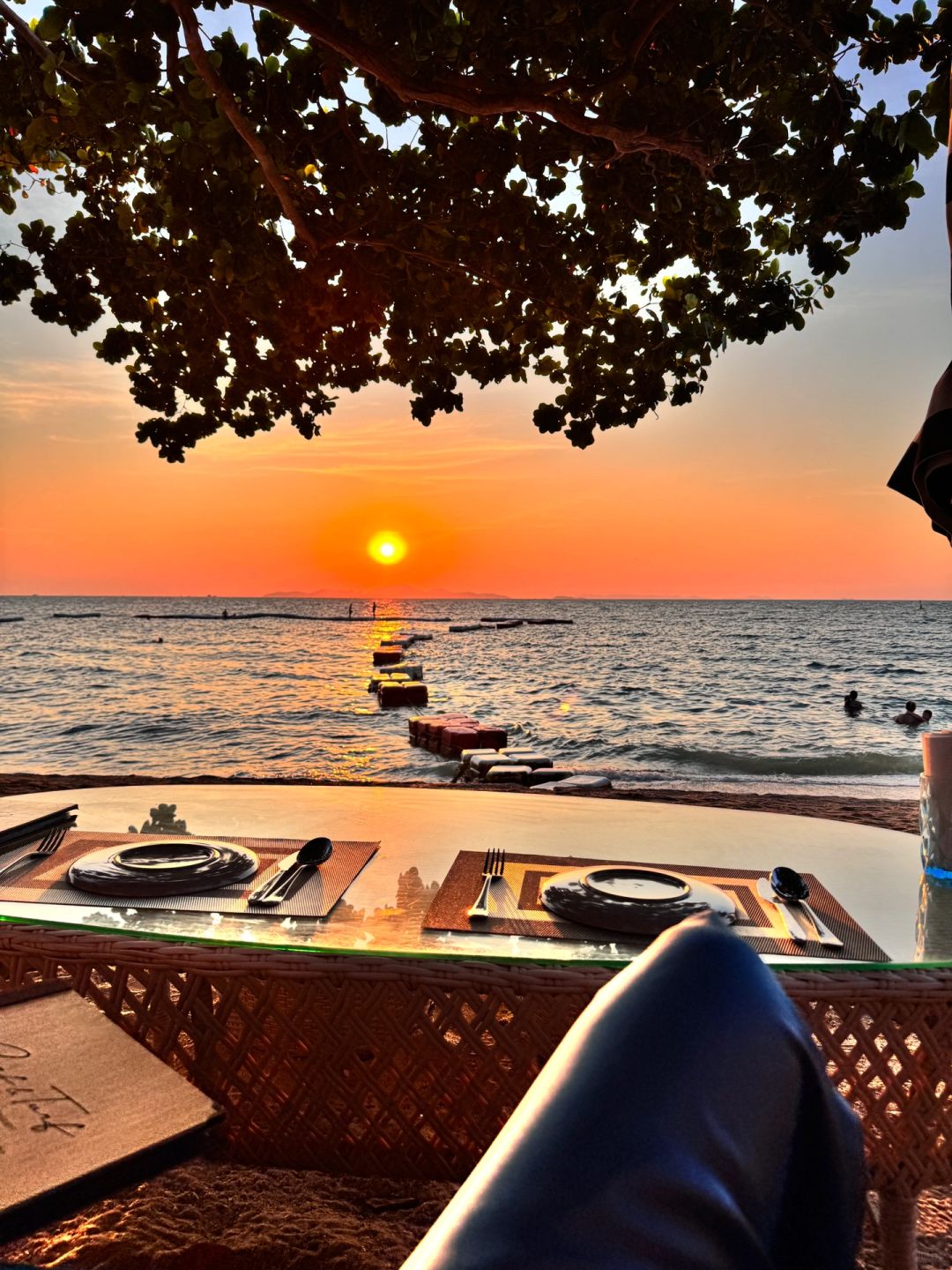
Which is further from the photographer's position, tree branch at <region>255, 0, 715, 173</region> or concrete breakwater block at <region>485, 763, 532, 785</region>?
concrete breakwater block at <region>485, 763, 532, 785</region>

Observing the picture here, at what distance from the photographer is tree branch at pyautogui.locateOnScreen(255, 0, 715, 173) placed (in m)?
2.55

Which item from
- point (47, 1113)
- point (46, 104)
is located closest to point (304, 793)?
point (47, 1113)

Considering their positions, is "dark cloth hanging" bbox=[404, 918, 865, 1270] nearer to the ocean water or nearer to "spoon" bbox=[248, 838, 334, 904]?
"spoon" bbox=[248, 838, 334, 904]

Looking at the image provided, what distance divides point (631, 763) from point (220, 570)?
303ft

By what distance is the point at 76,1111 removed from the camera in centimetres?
96

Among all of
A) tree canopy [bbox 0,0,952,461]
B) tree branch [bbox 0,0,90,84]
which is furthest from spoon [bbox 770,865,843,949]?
tree branch [bbox 0,0,90,84]

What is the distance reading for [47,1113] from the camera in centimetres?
95

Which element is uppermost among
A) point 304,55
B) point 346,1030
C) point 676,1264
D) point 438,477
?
point 438,477

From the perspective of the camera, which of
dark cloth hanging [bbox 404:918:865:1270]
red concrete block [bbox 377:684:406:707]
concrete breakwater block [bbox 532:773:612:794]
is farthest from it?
red concrete block [bbox 377:684:406:707]

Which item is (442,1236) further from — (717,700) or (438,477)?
(438,477)

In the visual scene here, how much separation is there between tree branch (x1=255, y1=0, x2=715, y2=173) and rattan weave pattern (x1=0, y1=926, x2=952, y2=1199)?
249cm

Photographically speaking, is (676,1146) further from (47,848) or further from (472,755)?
(472,755)

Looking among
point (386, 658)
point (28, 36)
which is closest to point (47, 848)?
point (28, 36)

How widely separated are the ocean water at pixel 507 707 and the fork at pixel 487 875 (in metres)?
7.92
